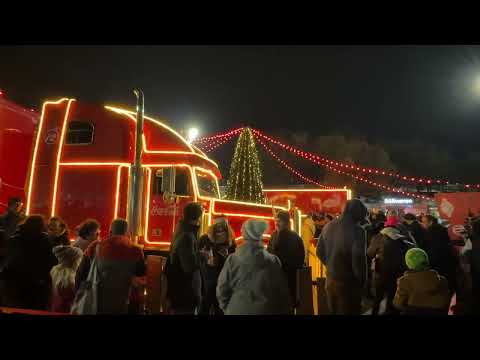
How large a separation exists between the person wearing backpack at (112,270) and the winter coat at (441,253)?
4.81m

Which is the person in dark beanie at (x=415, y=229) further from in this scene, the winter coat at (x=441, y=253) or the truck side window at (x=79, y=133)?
the truck side window at (x=79, y=133)

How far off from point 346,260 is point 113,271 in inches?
108

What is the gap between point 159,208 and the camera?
863cm

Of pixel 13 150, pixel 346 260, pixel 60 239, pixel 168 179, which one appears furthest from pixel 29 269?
pixel 13 150

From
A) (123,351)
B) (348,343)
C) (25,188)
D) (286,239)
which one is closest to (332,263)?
(286,239)

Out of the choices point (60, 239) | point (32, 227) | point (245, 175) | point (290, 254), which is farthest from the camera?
point (245, 175)

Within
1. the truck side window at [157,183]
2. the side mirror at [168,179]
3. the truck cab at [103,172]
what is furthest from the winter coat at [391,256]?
the truck side window at [157,183]

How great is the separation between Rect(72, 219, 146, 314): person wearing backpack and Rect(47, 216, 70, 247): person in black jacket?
1.80 m

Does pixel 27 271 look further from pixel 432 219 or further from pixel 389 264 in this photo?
pixel 432 219

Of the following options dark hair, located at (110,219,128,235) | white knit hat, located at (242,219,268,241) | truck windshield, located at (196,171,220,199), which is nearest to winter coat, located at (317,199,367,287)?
white knit hat, located at (242,219,268,241)

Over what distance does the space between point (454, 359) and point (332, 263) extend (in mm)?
2571

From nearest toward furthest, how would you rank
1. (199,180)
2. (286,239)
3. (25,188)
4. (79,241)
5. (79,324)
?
1. (79,324)
2. (79,241)
3. (286,239)
4. (25,188)
5. (199,180)

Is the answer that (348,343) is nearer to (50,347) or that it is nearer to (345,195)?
(50,347)

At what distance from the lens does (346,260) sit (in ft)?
17.4
